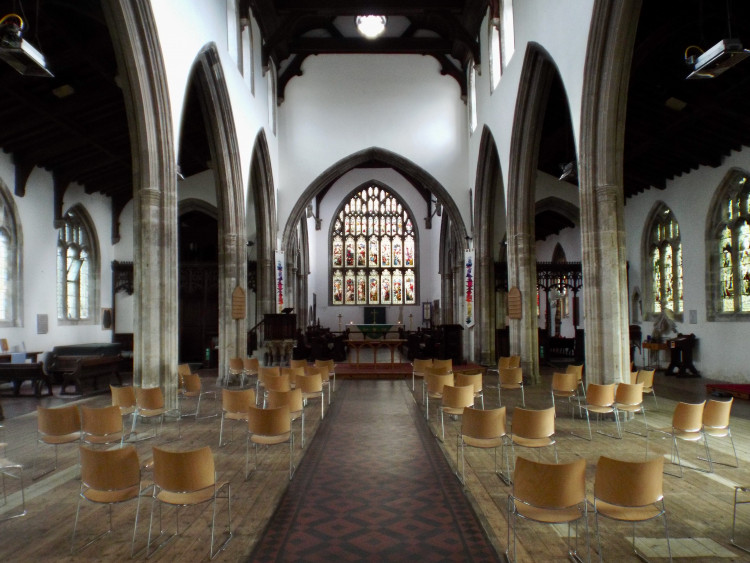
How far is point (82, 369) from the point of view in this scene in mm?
11578

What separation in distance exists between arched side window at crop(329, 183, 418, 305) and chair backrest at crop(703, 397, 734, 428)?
2420 centimetres

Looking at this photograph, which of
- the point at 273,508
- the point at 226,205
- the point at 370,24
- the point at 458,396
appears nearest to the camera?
the point at 273,508

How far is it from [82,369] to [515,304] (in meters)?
9.53

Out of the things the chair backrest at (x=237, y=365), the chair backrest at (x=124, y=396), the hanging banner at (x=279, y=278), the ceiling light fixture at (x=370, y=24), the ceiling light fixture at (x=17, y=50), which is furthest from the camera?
the ceiling light fixture at (x=370, y=24)

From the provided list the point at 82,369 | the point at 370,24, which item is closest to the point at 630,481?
the point at 82,369

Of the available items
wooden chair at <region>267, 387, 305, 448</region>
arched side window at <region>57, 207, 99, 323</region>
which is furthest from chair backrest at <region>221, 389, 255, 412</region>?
arched side window at <region>57, 207, 99, 323</region>

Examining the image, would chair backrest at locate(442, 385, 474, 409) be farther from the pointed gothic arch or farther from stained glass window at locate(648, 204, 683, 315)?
stained glass window at locate(648, 204, 683, 315)

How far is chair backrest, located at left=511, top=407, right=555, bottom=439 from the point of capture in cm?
541

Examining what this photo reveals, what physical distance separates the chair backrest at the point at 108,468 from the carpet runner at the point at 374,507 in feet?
3.36

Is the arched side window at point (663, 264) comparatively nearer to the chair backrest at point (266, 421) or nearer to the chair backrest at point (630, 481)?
the chair backrest at point (266, 421)

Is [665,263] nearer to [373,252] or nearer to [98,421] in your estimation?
[98,421]

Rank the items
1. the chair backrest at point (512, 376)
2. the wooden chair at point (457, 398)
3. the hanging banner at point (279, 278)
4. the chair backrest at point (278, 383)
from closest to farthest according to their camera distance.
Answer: the wooden chair at point (457, 398)
the chair backrest at point (278, 383)
the chair backrest at point (512, 376)
the hanging banner at point (279, 278)

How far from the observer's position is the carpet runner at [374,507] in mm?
3912

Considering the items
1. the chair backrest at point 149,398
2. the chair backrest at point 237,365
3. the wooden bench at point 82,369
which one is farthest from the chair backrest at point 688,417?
the wooden bench at point 82,369
